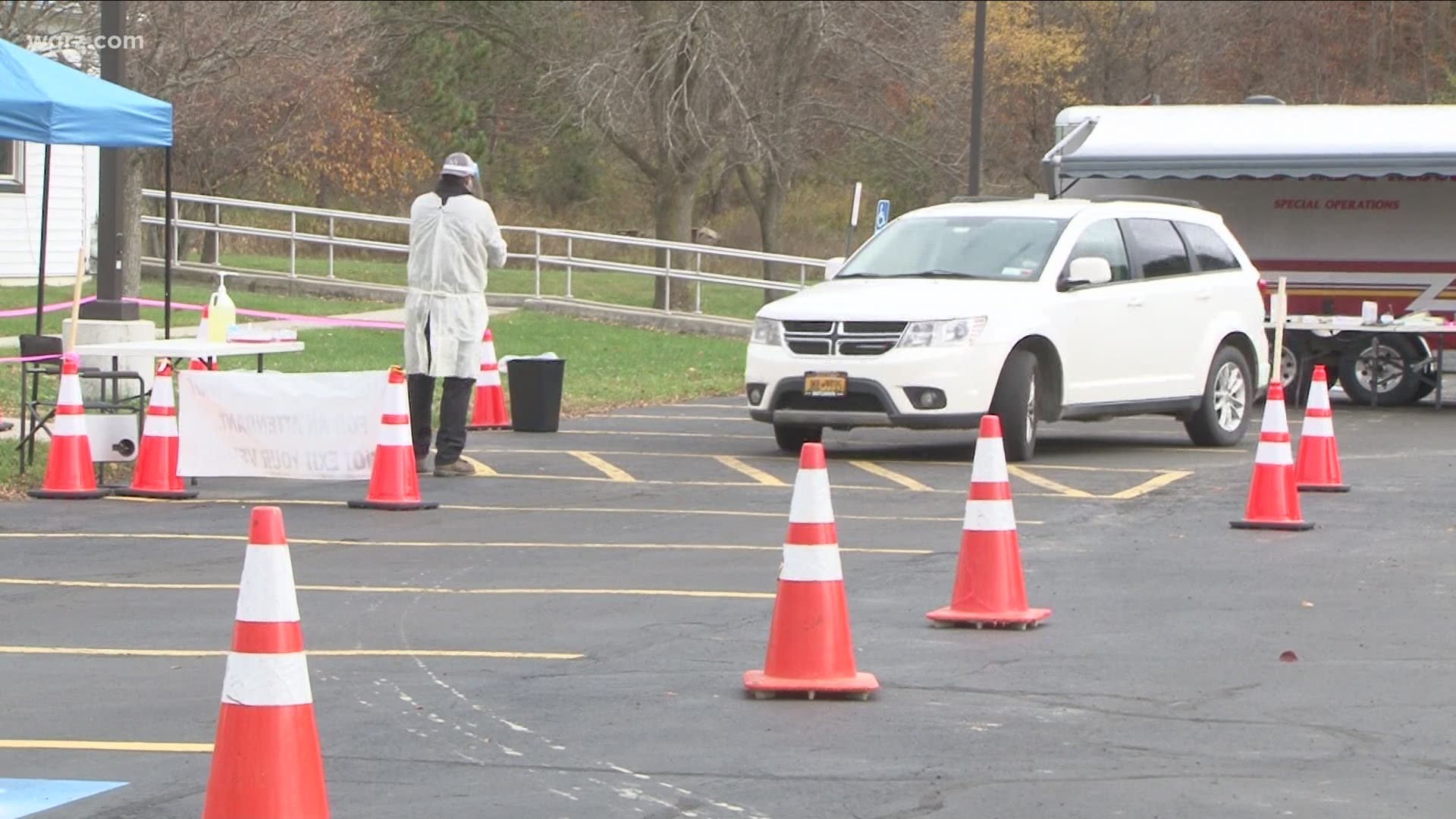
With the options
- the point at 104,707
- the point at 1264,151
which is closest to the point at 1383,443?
the point at 1264,151

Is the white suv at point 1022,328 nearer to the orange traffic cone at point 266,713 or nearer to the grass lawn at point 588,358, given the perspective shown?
the grass lawn at point 588,358

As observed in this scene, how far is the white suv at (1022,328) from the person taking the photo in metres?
14.9

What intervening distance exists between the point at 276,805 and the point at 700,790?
1.32 metres

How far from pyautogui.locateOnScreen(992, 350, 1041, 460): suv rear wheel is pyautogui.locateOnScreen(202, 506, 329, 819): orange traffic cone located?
1008cm

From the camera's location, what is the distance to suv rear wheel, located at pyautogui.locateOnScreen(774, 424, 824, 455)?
15969 mm

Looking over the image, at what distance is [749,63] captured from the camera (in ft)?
115

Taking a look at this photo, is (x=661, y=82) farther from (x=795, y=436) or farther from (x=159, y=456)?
(x=159, y=456)

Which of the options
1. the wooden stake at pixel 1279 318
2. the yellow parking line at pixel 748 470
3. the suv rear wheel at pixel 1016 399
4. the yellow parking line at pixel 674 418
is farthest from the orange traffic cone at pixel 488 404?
the wooden stake at pixel 1279 318

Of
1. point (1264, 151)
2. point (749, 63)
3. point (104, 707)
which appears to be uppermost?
point (749, 63)

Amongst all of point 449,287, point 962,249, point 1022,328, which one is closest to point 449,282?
point 449,287

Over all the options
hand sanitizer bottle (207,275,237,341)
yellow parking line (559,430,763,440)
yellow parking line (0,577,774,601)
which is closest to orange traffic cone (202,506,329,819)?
yellow parking line (0,577,774,601)

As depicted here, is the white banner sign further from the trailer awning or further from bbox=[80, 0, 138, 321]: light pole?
the trailer awning

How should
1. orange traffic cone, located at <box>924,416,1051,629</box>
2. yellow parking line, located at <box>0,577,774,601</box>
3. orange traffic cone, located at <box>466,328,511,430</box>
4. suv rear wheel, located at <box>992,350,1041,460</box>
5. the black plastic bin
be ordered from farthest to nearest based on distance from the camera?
orange traffic cone, located at <box>466,328,511,430</box> < the black plastic bin < suv rear wheel, located at <box>992,350,1041,460</box> < yellow parking line, located at <box>0,577,774,601</box> < orange traffic cone, located at <box>924,416,1051,629</box>

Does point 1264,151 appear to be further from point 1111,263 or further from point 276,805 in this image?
point 276,805
